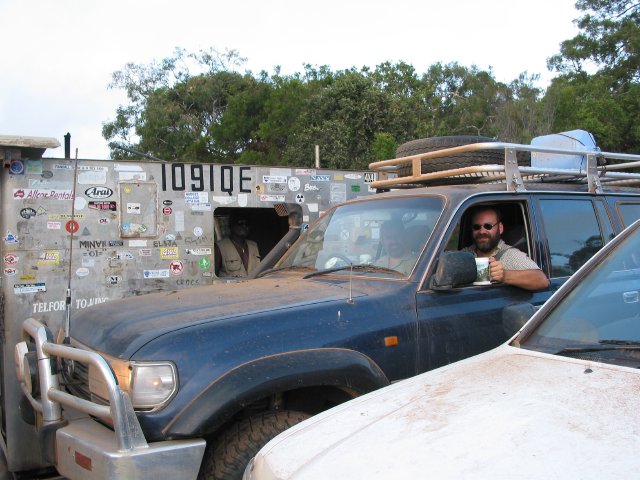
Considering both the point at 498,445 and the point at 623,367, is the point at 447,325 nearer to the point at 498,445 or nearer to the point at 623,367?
the point at 623,367

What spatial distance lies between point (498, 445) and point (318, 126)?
24.1 metres

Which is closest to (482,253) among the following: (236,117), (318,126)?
(318,126)

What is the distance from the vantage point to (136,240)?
6184 mm

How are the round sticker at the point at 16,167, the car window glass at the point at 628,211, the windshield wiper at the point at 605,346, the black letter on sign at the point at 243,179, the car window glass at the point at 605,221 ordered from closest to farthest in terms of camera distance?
the windshield wiper at the point at 605,346 → the car window glass at the point at 605,221 → the car window glass at the point at 628,211 → the round sticker at the point at 16,167 → the black letter on sign at the point at 243,179

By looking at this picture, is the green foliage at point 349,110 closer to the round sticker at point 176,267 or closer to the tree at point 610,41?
the tree at point 610,41

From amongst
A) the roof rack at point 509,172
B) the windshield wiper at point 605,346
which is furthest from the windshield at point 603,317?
the roof rack at point 509,172

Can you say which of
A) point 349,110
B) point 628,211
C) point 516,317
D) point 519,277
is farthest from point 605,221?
point 349,110

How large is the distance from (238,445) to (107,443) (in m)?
0.58

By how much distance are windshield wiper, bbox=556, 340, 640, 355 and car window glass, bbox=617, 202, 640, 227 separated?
241 centimetres

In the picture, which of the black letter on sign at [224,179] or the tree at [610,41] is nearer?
the black letter on sign at [224,179]

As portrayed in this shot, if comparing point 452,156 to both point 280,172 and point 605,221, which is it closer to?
point 605,221

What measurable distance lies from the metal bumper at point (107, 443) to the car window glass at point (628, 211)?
11.1ft

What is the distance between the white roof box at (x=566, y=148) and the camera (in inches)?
186

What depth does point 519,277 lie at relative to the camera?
372 centimetres
